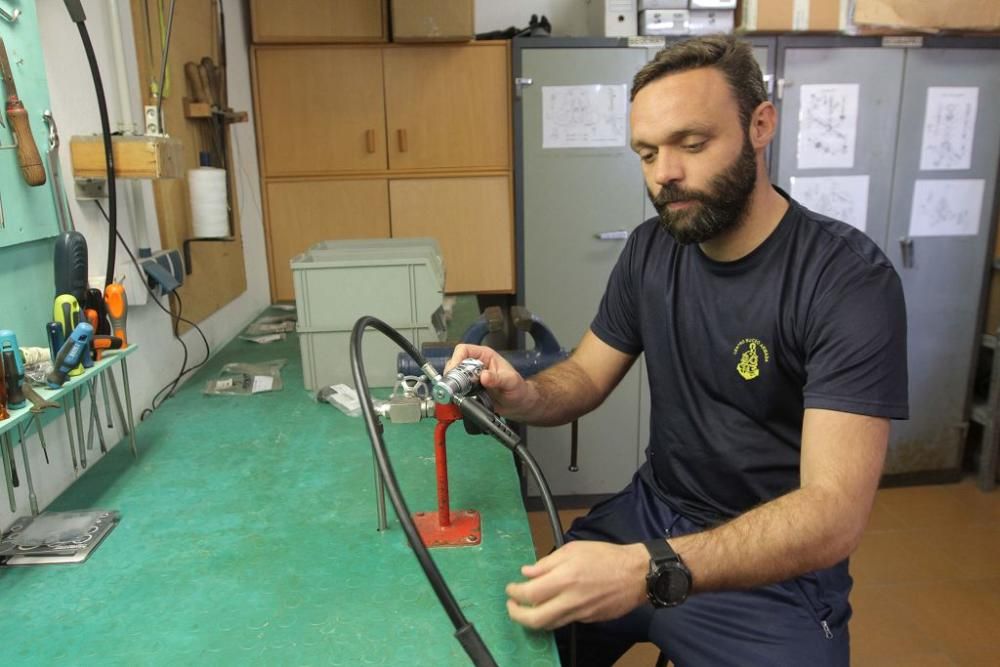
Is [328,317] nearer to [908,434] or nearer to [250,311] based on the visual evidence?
[250,311]

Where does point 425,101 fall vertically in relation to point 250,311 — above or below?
above

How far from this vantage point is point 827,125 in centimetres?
280

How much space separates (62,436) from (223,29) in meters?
1.69

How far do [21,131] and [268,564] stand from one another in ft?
2.72

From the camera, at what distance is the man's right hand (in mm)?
1159

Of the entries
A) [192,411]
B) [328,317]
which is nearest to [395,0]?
[328,317]

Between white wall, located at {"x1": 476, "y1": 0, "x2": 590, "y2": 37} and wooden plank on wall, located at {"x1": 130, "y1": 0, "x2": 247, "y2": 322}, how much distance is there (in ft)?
4.19

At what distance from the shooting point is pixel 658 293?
1325mm

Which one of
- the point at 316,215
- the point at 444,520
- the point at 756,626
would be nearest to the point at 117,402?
the point at 444,520

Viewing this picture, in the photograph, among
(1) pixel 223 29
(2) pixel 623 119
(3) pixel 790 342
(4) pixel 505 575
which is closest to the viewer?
(4) pixel 505 575

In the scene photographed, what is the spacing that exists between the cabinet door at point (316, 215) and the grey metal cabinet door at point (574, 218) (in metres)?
0.63

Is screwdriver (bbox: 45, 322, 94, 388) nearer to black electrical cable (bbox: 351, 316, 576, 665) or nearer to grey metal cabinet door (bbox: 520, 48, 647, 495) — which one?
black electrical cable (bbox: 351, 316, 576, 665)

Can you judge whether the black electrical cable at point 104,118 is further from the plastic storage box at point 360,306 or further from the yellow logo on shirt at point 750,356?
the yellow logo on shirt at point 750,356

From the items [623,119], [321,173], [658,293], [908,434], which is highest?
[623,119]
